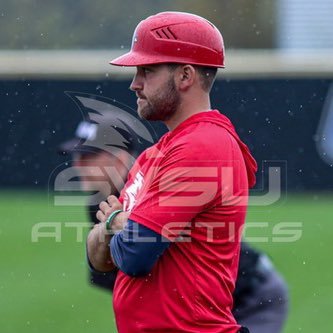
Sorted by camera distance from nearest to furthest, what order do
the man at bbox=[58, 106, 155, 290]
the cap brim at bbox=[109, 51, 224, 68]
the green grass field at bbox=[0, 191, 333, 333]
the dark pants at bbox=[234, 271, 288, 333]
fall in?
the cap brim at bbox=[109, 51, 224, 68] → the man at bbox=[58, 106, 155, 290] → the dark pants at bbox=[234, 271, 288, 333] → the green grass field at bbox=[0, 191, 333, 333]

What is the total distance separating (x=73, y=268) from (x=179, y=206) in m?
5.77

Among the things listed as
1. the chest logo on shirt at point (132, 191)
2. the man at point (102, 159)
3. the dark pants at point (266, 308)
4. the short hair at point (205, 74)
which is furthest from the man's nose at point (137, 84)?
the dark pants at point (266, 308)

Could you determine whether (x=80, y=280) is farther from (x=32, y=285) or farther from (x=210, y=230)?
(x=210, y=230)

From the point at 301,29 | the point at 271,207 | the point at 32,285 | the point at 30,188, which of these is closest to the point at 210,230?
the point at 32,285

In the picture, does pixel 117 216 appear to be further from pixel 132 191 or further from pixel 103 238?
pixel 132 191

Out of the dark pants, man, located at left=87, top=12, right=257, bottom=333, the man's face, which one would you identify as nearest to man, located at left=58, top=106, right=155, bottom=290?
the dark pants

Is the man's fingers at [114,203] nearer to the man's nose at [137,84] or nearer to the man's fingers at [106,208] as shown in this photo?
the man's fingers at [106,208]

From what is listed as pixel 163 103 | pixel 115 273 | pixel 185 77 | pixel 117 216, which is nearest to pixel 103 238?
pixel 117 216

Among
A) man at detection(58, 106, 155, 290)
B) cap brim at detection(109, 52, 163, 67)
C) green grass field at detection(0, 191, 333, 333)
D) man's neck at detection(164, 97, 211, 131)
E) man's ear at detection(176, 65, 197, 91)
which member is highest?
cap brim at detection(109, 52, 163, 67)

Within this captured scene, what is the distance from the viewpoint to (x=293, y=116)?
12148 millimetres

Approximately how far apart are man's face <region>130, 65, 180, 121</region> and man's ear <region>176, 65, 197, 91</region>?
23mm

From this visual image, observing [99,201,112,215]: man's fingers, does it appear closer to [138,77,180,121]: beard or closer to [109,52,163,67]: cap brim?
[138,77,180,121]: beard

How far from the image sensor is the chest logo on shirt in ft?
11.9

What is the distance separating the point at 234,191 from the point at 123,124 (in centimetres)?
167
